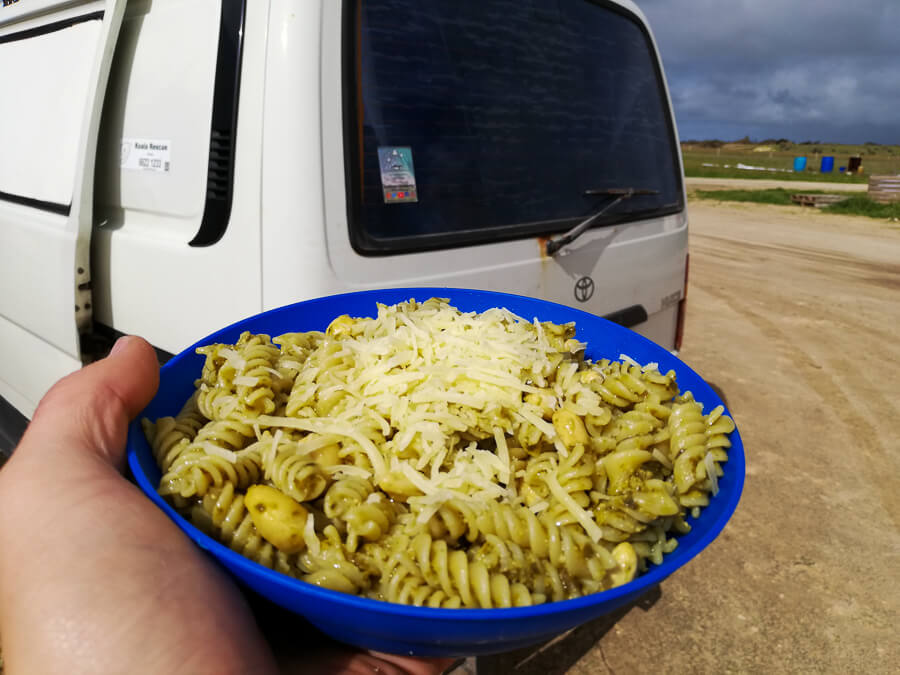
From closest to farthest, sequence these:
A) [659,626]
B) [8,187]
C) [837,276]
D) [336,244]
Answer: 1. [336,244]
2. [659,626]
3. [8,187]
4. [837,276]

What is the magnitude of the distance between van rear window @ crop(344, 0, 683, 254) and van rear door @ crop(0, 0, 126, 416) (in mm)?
1326

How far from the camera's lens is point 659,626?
3670 millimetres

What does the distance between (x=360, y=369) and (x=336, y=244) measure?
659mm

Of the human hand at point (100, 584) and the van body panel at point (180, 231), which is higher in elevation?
the van body panel at point (180, 231)

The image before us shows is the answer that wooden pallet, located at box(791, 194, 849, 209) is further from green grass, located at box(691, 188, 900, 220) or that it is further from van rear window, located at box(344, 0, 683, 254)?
van rear window, located at box(344, 0, 683, 254)

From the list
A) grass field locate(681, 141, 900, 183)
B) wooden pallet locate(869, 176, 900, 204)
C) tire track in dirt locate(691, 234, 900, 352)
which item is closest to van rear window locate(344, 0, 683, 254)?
tire track in dirt locate(691, 234, 900, 352)

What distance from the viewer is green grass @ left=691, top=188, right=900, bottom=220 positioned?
21.1 meters

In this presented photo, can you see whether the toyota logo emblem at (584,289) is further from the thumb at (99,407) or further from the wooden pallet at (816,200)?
the wooden pallet at (816,200)

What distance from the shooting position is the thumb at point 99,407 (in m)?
1.71

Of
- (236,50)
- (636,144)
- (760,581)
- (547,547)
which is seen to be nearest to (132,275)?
(236,50)

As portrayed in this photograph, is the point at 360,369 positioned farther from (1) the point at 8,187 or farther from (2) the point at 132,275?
(1) the point at 8,187

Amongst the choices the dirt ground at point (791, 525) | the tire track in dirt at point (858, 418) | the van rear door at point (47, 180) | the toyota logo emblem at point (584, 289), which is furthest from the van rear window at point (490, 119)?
the tire track in dirt at point (858, 418)

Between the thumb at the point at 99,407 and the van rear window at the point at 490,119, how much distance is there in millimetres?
911

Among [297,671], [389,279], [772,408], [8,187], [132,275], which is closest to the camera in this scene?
[297,671]
